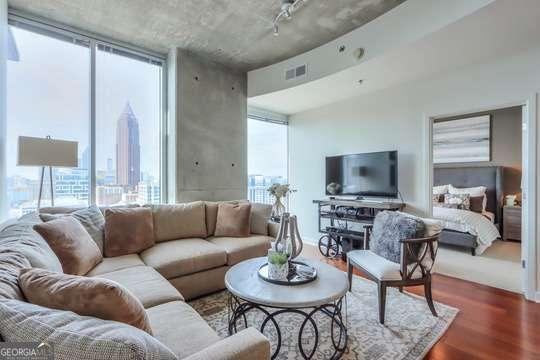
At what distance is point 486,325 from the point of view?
7.24 ft

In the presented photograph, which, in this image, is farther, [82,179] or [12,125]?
[82,179]

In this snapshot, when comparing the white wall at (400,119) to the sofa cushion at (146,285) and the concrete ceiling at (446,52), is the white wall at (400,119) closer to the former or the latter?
the concrete ceiling at (446,52)

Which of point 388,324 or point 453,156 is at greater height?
point 453,156

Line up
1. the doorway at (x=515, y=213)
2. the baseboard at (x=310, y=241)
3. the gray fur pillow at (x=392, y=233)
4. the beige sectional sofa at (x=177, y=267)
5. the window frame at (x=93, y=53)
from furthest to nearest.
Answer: the baseboard at (x=310, y=241)
the window frame at (x=93, y=53)
the doorway at (x=515, y=213)
the gray fur pillow at (x=392, y=233)
the beige sectional sofa at (x=177, y=267)

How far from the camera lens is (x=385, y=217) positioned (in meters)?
2.77

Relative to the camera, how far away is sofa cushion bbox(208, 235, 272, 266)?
9.43 feet

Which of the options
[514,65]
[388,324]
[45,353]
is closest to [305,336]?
[388,324]

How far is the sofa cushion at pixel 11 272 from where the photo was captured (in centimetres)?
88

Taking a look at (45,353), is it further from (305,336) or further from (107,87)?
(107,87)

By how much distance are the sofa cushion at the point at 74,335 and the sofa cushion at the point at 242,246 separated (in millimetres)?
2095

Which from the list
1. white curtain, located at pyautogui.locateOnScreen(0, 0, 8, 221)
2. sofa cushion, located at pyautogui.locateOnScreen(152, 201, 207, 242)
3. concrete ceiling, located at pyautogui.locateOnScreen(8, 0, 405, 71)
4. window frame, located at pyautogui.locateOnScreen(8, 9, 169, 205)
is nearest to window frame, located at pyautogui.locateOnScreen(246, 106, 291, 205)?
concrete ceiling, located at pyautogui.locateOnScreen(8, 0, 405, 71)

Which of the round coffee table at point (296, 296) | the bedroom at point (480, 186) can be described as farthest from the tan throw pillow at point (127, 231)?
the bedroom at point (480, 186)

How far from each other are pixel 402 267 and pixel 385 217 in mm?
624

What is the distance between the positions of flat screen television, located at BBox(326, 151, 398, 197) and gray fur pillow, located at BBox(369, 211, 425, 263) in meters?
1.21
